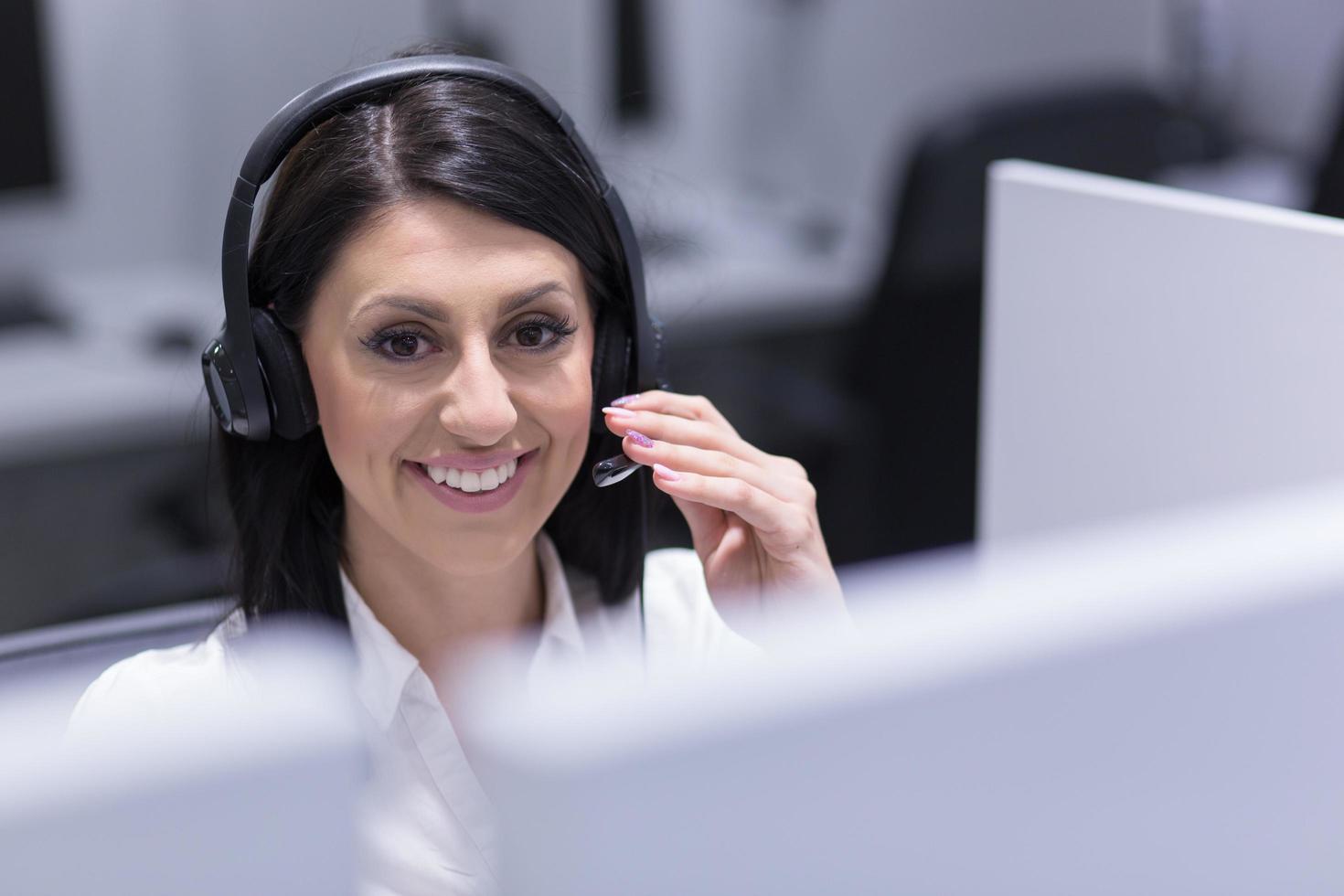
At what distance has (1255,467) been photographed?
1.19 metres

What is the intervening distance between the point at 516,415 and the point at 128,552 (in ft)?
5.63

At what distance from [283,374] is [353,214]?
118mm

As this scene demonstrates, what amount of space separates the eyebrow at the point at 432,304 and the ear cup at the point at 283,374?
0.06m

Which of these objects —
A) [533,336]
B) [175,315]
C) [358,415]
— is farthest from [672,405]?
[175,315]

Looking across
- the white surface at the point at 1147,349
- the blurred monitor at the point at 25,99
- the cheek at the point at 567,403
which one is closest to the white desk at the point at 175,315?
the blurred monitor at the point at 25,99

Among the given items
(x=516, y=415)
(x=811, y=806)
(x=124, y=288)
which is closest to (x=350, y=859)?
(x=811, y=806)

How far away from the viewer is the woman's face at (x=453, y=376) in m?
0.95

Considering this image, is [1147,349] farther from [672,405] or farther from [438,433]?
[438,433]

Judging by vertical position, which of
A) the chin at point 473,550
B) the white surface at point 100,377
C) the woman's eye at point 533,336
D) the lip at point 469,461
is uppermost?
the woman's eye at point 533,336

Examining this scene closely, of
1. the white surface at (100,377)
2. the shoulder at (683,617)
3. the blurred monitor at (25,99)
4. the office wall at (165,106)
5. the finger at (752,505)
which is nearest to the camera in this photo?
the finger at (752,505)

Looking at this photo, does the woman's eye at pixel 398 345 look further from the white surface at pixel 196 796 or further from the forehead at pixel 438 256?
the white surface at pixel 196 796

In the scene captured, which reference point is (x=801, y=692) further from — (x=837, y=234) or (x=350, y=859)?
(x=837, y=234)

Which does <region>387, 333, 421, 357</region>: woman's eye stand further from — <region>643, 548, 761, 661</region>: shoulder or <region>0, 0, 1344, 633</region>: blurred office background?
<region>0, 0, 1344, 633</region>: blurred office background

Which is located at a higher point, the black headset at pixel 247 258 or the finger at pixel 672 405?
the black headset at pixel 247 258
